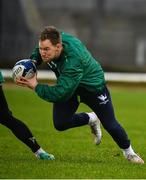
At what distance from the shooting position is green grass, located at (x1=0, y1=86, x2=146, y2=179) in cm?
1009

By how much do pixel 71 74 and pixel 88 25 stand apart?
32124mm

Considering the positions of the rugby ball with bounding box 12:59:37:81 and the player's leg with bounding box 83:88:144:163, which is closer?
the rugby ball with bounding box 12:59:37:81

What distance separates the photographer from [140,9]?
41938 mm

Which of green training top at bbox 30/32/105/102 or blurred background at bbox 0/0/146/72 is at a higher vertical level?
green training top at bbox 30/32/105/102

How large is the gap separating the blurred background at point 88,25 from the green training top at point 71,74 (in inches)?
1078

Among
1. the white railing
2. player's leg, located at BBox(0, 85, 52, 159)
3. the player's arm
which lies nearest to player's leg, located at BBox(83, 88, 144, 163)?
the player's arm

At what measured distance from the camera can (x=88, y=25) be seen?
42281 mm

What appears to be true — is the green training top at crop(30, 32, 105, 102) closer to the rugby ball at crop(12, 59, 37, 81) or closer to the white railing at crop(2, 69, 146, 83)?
the rugby ball at crop(12, 59, 37, 81)

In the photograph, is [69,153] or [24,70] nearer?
[24,70]

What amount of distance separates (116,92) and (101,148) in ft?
57.0

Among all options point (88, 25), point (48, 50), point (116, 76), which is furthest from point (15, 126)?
point (88, 25)

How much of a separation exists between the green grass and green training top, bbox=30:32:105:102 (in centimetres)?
96

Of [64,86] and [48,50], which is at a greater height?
[48,50]

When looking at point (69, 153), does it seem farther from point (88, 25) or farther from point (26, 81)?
point (88, 25)
